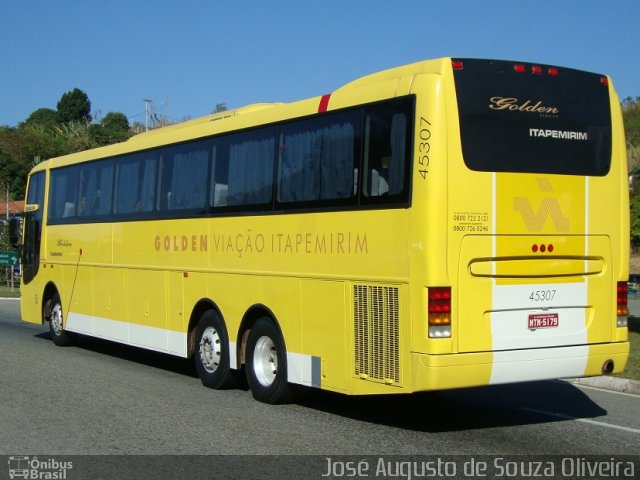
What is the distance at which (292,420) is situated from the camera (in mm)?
9609

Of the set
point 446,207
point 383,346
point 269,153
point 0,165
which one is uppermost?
point 0,165

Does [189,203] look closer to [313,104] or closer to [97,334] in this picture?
[313,104]

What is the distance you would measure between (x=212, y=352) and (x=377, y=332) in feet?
12.5

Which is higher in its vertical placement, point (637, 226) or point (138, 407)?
point (637, 226)

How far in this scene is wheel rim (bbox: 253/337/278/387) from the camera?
1076 centimetres

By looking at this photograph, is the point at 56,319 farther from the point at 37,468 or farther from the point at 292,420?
the point at 37,468

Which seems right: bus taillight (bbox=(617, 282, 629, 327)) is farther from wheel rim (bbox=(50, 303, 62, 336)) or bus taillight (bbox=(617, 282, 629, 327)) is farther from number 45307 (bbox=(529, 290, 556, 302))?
wheel rim (bbox=(50, 303, 62, 336))

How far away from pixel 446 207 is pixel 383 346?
148cm

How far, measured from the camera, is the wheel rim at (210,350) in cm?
1188

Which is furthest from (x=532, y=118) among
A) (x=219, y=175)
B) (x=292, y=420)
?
(x=219, y=175)

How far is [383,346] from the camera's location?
8.66 metres

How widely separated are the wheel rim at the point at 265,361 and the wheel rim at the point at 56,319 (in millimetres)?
7540

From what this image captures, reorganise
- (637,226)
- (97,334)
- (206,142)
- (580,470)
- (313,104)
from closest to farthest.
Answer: (580,470) < (313,104) < (206,142) < (97,334) < (637,226)

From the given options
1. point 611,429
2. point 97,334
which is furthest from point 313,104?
point 97,334
